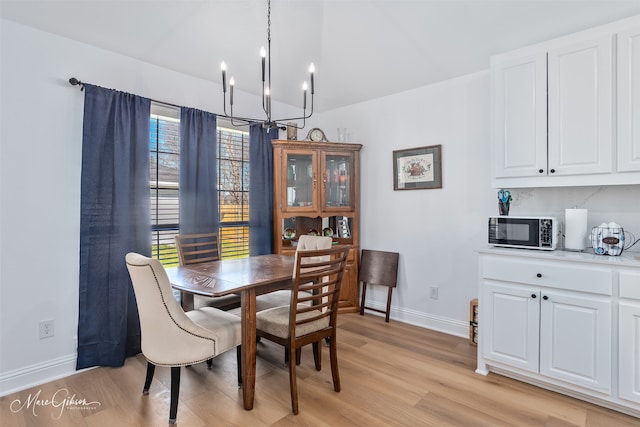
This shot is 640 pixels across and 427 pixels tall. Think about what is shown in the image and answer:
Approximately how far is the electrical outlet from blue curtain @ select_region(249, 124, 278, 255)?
5.78 feet

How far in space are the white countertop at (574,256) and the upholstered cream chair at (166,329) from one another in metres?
2.01

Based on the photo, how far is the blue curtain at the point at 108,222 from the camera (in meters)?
2.46

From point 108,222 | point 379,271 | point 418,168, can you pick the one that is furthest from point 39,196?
point 418,168

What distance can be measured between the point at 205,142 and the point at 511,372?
126 inches

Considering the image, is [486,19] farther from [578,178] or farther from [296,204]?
[296,204]

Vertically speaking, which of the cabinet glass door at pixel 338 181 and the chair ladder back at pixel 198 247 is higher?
the cabinet glass door at pixel 338 181

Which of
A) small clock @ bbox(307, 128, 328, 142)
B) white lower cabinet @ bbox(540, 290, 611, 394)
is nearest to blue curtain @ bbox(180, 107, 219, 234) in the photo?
small clock @ bbox(307, 128, 328, 142)

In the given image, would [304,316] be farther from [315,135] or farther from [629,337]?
[315,135]

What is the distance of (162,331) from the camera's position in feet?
6.00

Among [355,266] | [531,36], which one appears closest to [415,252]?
[355,266]

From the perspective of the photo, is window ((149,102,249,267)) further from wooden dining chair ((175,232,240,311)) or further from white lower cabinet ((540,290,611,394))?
white lower cabinet ((540,290,611,394))

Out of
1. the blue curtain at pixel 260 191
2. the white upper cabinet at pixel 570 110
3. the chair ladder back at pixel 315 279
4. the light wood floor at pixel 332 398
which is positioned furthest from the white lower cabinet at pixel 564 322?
the blue curtain at pixel 260 191

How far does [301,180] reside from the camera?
148 inches

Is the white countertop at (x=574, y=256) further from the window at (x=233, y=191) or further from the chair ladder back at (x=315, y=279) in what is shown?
the window at (x=233, y=191)
